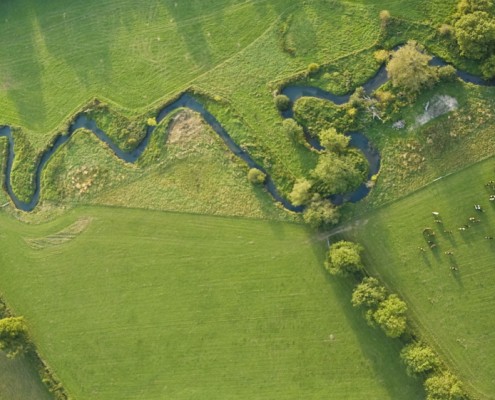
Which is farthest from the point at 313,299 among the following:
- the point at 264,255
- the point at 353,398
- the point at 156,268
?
the point at 156,268

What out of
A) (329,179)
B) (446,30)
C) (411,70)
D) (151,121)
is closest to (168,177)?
(151,121)

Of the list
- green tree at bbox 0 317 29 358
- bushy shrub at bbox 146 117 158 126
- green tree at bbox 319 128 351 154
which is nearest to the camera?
green tree at bbox 319 128 351 154

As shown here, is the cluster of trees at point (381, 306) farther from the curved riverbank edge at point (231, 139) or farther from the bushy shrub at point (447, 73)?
the bushy shrub at point (447, 73)

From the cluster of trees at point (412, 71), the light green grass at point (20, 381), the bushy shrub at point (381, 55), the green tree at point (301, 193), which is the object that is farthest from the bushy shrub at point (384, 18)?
the light green grass at point (20, 381)

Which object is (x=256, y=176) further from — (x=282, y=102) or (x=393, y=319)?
A: (x=393, y=319)

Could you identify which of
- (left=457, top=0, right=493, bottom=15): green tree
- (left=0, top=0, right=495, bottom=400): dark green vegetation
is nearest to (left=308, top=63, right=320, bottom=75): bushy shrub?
(left=0, top=0, right=495, bottom=400): dark green vegetation

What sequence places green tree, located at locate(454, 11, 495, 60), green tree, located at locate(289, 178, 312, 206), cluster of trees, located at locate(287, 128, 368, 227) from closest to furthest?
green tree, located at locate(454, 11, 495, 60)
cluster of trees, located at locate(287, 128, 368, 227)
green tree, located at locate(289, 178, 312, 206)

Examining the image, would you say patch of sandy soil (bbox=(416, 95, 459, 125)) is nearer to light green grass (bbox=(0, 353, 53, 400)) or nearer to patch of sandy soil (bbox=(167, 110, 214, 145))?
patch of sandy soil (bbox=(167, 110, 214, 145))
